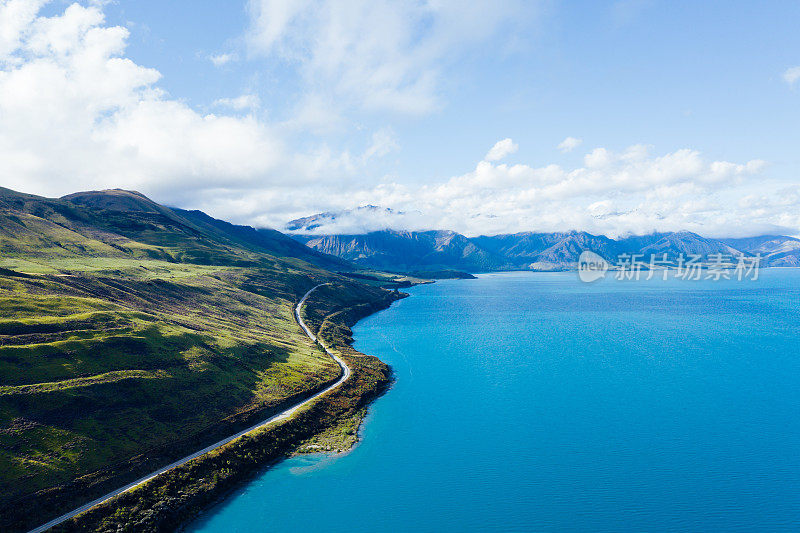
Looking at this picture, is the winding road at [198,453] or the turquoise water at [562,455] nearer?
the winding road at [198,453]

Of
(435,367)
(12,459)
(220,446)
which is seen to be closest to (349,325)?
(435,367)

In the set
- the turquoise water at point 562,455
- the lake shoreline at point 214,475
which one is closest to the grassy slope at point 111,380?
the lake shoreline at point 214,475

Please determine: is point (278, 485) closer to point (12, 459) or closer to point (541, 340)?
point (12, 459)

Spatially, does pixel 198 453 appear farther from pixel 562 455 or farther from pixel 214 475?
pixel 562 455

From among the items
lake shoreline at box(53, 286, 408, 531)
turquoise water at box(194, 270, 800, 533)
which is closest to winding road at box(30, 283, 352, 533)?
lake shoreline at box(53, 286, 408, 531)

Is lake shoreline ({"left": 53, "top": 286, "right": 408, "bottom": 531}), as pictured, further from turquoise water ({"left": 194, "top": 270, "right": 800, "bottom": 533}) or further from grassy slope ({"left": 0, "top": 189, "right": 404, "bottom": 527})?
grassy slope ({"left": 0, "top": 189, "right": 404, "bottom": 527})

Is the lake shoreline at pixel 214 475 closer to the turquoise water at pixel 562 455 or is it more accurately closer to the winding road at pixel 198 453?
Answer: the winding road at pixel 198 453

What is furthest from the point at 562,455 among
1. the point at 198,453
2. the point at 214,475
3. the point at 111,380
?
the point at 111,380

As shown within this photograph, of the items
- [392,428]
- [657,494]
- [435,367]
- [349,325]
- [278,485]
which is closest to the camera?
[657,494]
